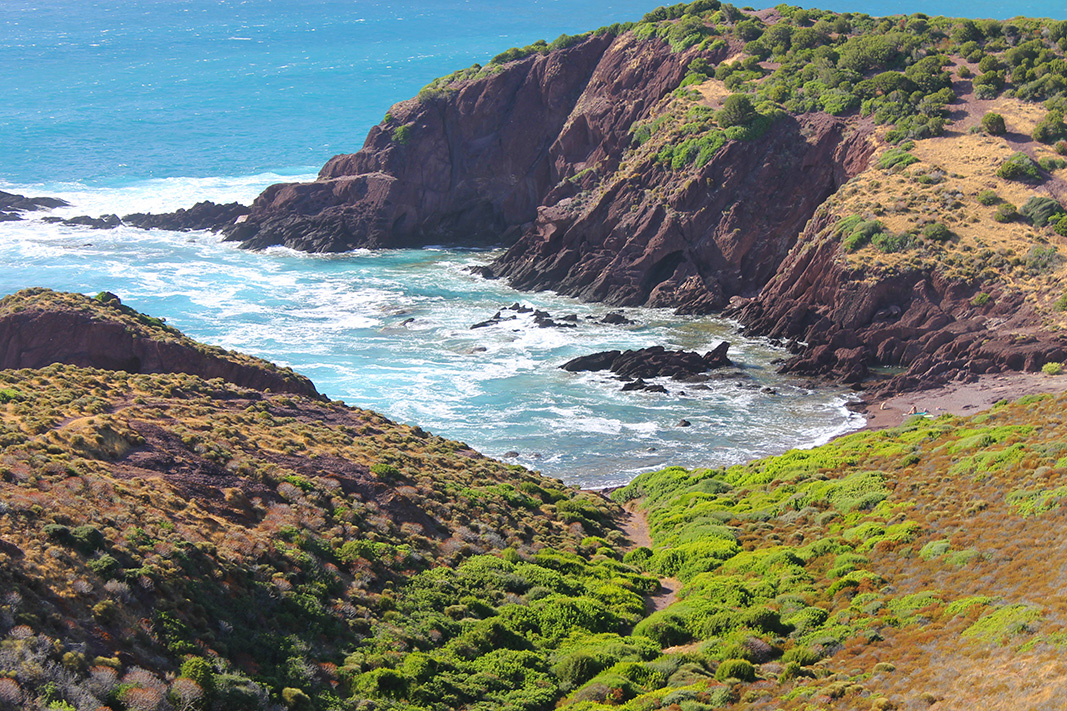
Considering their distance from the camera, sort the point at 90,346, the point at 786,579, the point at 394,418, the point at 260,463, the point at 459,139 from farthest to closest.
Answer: the point at 459,139
the point at 394,418
the point at 90,346
the point at 260,463
the point at 786,579

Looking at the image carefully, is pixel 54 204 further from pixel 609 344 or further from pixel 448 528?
pixel 448 528

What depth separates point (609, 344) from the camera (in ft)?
211

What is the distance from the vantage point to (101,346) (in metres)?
39.6

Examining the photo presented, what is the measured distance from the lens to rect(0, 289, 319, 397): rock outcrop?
39.4 metres

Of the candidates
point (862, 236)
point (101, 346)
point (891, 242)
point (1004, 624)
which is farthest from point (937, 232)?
point (101, 346)

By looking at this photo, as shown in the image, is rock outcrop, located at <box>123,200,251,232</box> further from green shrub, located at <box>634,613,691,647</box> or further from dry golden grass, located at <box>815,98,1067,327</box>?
green shrub, located at <box>634,613,691,647</box>

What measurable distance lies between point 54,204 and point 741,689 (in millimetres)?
111993

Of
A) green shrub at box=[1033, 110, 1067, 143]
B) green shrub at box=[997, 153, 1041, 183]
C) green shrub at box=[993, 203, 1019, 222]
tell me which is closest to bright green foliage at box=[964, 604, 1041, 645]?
green shrub at box=[993, 203, 1019, 222]

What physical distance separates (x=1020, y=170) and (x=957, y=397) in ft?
73.4

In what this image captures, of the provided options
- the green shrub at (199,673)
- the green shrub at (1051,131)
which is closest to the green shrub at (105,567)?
the green shrub at (199,673)

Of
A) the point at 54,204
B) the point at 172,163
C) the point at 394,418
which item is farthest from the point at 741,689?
the point at 172,163

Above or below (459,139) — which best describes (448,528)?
below

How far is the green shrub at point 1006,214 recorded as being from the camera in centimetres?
6078

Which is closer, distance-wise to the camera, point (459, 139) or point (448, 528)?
point (448, 528)
